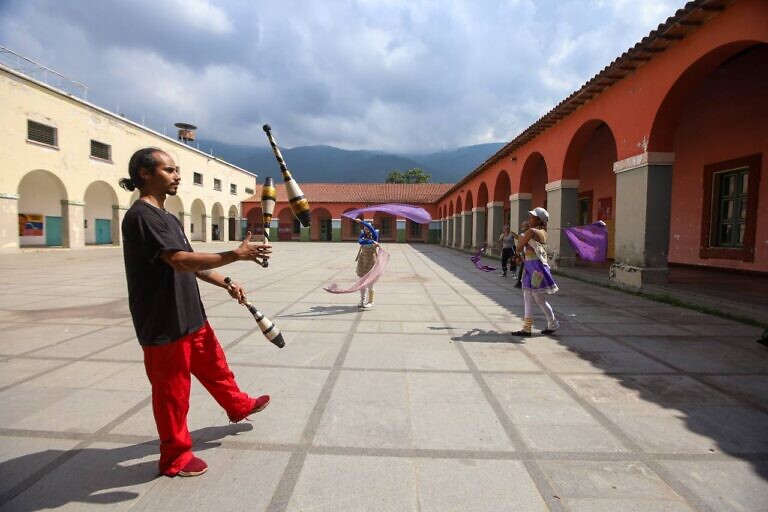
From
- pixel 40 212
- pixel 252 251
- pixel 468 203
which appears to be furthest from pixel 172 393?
pixel 40 212

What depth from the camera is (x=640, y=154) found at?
8.27m

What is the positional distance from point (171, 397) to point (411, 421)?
1.53 m

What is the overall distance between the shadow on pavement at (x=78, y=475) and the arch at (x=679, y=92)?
29.4 ft

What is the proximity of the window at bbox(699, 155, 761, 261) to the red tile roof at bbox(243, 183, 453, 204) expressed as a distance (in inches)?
1086

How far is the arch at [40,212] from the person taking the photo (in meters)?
20.8

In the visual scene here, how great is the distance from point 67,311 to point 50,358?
A: 2.66 m

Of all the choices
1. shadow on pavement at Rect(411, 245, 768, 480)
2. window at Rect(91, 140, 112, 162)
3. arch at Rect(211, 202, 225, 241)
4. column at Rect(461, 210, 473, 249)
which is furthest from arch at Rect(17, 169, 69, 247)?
shadow on pavement at Rect(411, 245, 768, 480)

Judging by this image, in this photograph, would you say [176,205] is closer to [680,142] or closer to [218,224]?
[218,224]

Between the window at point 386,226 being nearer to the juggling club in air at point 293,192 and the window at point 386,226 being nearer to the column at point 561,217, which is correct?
the column at point 561,217

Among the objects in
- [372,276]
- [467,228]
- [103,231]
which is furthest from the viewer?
[103,231]

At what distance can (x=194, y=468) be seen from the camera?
2.15 metres

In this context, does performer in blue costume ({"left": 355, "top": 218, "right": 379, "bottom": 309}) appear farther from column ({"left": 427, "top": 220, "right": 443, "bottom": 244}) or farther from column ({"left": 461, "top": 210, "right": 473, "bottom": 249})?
column ({"left": 427, "top": 220, "right": 443, "bottom": 244})

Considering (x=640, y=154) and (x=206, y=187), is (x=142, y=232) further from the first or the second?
(x=206, y=187)

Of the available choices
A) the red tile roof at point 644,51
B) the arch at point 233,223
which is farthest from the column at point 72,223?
the red tile roof at point 644,51
